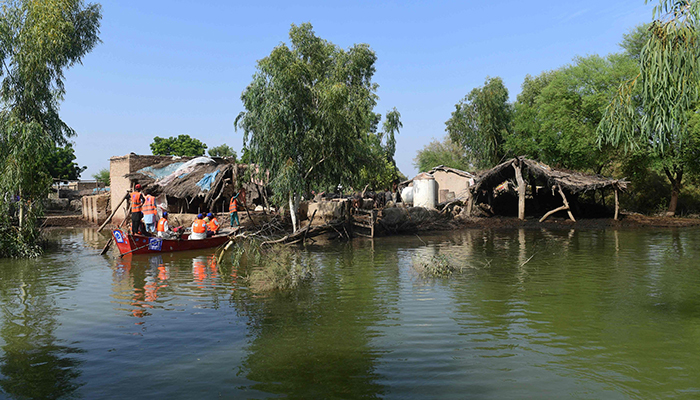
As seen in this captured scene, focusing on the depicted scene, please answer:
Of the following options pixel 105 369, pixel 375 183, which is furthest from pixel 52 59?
pixel 375 183

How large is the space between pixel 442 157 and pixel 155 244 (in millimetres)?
51951

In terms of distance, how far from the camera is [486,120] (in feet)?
139

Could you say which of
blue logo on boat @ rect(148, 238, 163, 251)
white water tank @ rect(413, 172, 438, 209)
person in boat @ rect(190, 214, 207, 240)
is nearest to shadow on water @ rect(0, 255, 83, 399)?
blue logo on boat @ rect(148, 238, 163, 251)

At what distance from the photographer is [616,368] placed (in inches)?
242

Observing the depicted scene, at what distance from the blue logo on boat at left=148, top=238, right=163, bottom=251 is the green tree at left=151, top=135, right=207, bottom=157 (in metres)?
48.0

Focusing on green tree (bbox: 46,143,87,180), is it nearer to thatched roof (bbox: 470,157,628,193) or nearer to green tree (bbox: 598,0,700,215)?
thatched roof (bbox: 470,157,628,193)

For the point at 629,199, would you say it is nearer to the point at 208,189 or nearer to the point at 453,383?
the point at 208,189

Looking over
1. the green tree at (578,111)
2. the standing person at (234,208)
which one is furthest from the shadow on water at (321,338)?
the green tree at (578,111)

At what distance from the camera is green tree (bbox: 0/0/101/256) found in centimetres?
1595

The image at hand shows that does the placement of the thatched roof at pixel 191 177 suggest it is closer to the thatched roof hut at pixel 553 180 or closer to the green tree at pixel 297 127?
the green tree at pixel 297 127

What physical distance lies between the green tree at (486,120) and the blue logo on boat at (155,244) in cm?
3141

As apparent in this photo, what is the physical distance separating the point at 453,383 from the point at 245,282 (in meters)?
7.15

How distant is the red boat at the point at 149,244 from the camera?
640 inches

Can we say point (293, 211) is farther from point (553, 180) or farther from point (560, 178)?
point (560, 178)
